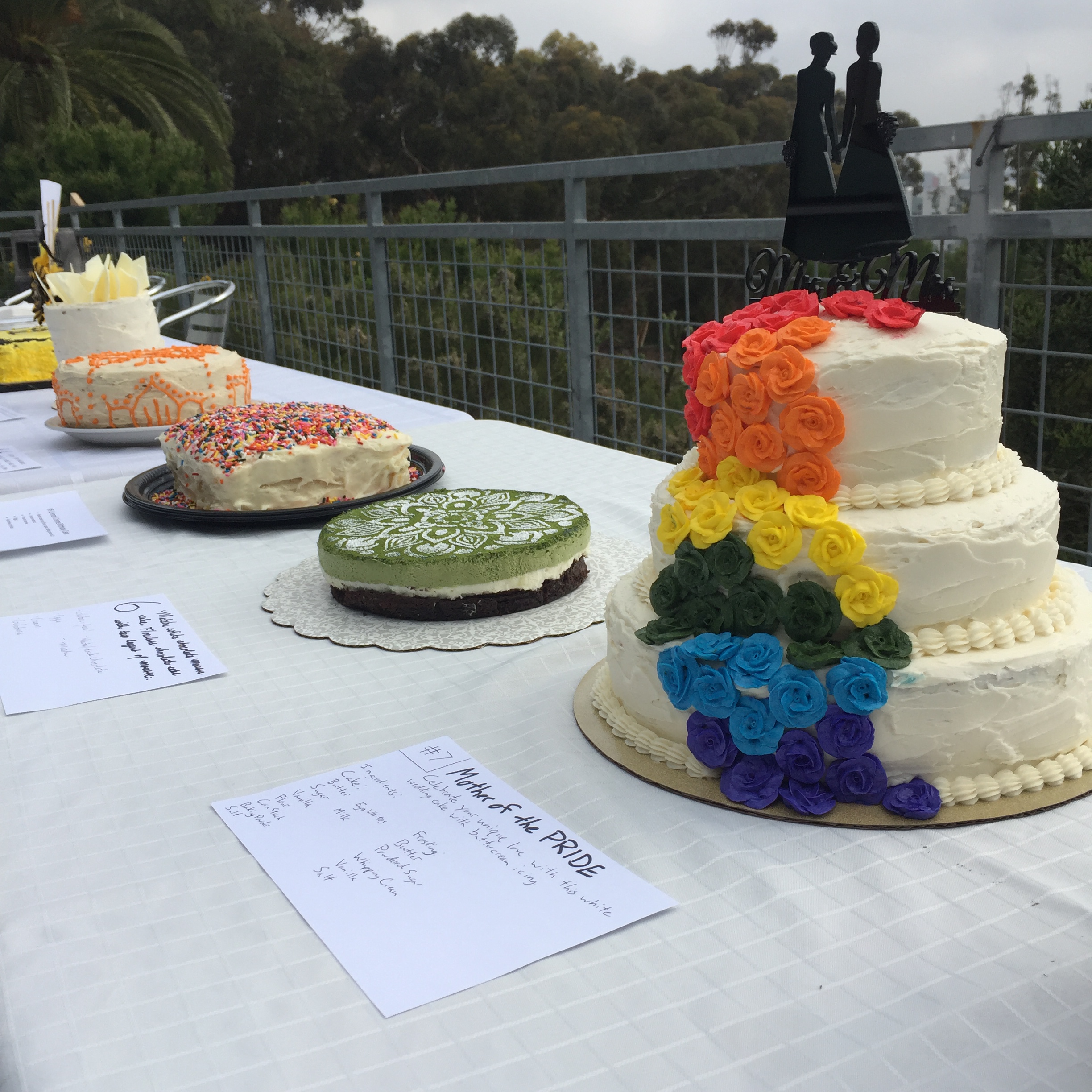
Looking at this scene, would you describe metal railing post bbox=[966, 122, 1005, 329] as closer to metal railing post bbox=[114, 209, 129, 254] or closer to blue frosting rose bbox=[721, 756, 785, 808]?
blue frosting rose bbox=[721, 756, 785, 808]

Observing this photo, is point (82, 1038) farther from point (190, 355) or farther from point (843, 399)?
point (190, 355)

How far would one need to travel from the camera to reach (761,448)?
0.83 meters

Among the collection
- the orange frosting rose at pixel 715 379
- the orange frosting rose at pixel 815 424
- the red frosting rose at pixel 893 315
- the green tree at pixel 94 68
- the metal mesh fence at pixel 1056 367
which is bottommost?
the metal mesh fence at pixel 1056 367

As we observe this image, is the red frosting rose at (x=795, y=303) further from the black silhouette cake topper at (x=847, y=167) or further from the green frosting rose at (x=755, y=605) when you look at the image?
the green frosting rose at (x=755, y=605)

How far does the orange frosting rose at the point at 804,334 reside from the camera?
81 cm

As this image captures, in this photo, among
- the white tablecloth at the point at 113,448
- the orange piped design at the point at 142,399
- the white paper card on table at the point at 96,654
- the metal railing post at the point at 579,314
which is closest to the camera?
the white paper card on table at the point at 96,654

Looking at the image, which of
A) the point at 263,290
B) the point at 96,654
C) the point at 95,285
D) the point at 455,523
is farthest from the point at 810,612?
the point at 263,290

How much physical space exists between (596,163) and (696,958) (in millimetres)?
2515

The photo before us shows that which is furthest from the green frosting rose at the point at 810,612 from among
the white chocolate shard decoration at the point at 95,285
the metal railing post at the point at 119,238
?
the metal railing post at the point at 119,238

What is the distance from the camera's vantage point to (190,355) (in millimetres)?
2125

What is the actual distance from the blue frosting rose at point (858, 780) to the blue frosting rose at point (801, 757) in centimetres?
1

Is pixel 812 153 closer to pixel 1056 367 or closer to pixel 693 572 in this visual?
pixel 693 572

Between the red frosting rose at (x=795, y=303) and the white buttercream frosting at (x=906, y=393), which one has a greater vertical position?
the red frosting rose at (x=795, y=303)

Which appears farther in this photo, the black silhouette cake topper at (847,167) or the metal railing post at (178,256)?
the metal railing post at (178,256)
